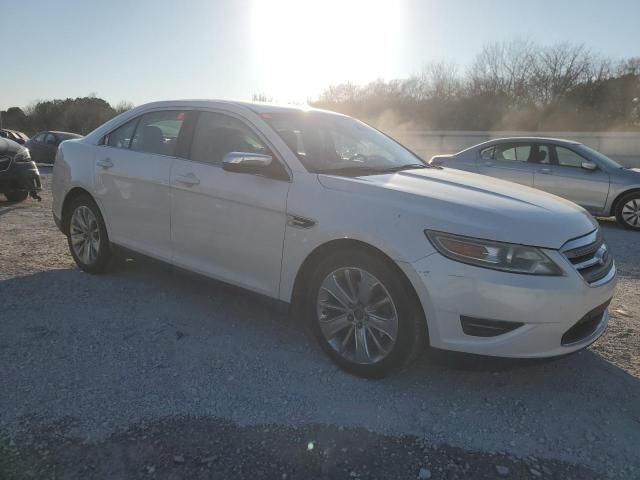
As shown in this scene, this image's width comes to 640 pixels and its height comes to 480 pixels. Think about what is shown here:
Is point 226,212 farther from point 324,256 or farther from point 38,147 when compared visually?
point 38,147

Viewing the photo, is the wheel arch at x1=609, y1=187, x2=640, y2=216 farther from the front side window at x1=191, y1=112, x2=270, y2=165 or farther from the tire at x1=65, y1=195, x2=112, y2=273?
the tire at x1=65, y1=195, x2=112, y2=273

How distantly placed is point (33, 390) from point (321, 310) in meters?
1.69

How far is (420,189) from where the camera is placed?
3176mm

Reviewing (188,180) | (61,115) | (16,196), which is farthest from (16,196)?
(61,115)

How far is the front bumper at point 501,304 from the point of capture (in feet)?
8.86

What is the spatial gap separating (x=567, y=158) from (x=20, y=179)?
9.39 m

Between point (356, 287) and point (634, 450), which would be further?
point (356, 287)

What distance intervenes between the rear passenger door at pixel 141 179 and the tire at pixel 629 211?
7.73 meters

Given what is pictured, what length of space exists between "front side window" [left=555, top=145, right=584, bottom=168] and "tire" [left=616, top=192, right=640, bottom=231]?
935mm

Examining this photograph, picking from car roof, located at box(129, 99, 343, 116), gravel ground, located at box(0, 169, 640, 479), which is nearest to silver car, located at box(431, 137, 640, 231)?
car roof, located at box(129, 99, 343, 116)

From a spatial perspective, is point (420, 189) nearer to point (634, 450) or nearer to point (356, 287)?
point (356, 287)

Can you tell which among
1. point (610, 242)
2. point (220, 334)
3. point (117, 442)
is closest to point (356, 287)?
point (220, 334)

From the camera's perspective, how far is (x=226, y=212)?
12.2 feet

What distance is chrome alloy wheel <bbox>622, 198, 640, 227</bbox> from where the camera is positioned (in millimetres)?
8805
